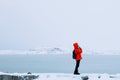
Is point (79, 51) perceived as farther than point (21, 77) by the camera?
Yes

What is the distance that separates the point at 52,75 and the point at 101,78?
2.12 meters

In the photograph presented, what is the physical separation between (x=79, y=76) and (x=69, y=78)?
0.47 m

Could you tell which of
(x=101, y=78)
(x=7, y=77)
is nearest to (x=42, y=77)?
(x=7, y=77)

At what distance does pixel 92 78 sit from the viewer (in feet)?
52.8

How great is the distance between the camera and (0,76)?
1698 cm

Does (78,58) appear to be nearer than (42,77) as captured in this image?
No

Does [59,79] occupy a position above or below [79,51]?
below

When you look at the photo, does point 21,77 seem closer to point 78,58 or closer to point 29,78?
point 29,78

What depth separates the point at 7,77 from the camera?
1692 centimetres

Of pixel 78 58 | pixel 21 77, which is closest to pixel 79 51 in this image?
pixel 78 58

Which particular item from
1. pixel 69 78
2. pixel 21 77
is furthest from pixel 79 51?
pixel 21 77

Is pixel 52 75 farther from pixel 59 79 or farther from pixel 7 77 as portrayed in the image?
pixel 7 77

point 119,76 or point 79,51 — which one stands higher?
point 79,51

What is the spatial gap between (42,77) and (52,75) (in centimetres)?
43
